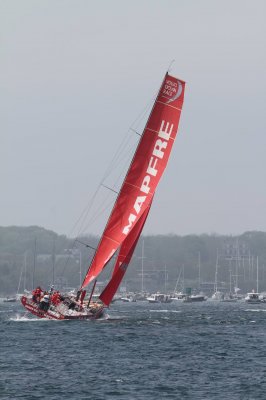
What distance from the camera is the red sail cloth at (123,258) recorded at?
237 ft

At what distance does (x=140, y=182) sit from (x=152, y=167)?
112 centimetres

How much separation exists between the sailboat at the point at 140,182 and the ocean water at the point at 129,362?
57.8 inches

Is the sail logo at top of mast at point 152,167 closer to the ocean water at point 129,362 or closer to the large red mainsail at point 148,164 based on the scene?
the large red mainsail at point 148,164

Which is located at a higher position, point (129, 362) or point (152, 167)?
point (152, 167)

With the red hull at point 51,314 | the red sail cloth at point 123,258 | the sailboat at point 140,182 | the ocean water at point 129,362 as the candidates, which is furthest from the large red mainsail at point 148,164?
the ocean water at point 129,362

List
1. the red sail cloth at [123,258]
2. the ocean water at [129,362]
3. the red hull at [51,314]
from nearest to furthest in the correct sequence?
the ocean water at [129,362], the red hull at [51,314], the red sail cloth at [123,258]

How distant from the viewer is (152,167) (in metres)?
71.8

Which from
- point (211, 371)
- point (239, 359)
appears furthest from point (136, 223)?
point (211, 371)

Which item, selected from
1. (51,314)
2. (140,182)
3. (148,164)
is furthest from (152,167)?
(51,314)

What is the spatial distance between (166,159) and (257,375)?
28.3m

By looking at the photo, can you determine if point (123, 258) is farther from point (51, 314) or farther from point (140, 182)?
point (51, 314)

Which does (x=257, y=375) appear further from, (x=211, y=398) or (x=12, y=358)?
(x=12, y=358)

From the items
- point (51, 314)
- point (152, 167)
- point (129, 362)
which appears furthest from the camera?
point (51, 314)

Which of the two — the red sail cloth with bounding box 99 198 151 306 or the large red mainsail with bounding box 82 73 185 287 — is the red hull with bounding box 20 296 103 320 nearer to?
the red sail cloth with bounding box 99 198 151 306
